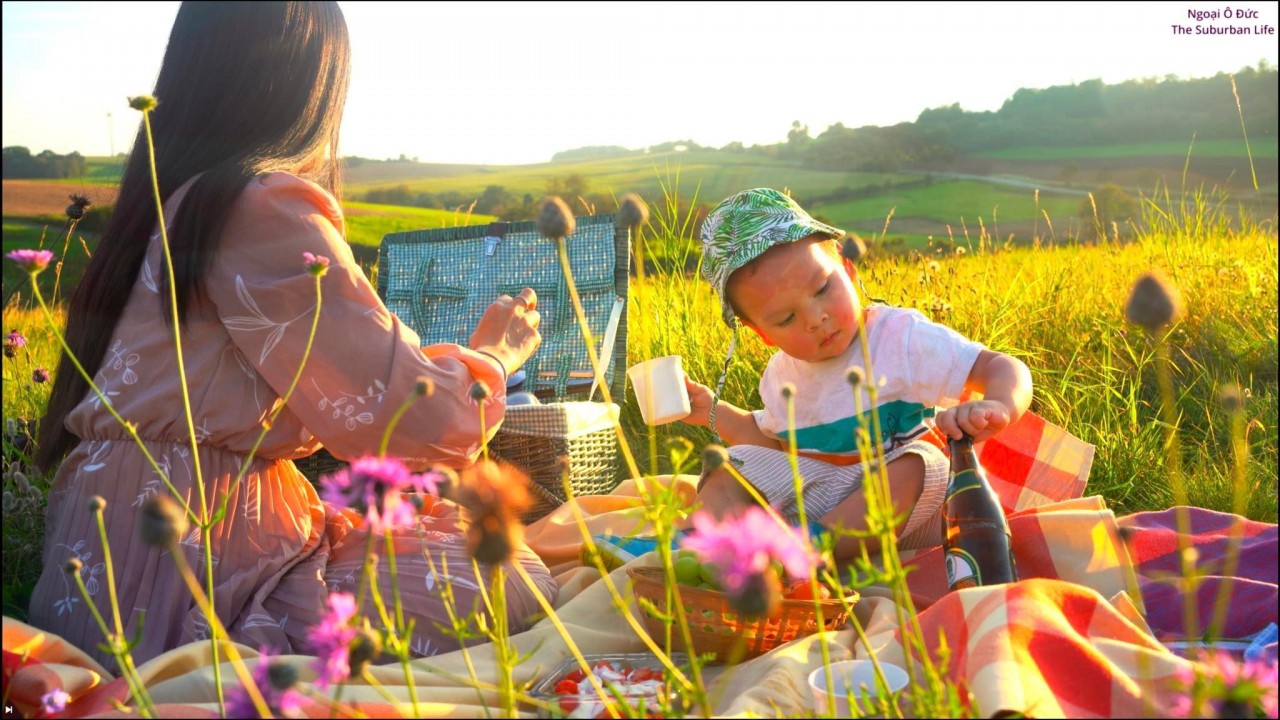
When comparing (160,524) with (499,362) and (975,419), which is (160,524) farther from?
(975,419)

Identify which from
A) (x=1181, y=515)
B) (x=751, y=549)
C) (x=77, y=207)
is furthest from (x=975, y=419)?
(x=77, y=207)

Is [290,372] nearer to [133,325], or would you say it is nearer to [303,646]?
[133,325]

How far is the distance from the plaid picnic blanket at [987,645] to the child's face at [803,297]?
59 centimetres

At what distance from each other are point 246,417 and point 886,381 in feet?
5.00

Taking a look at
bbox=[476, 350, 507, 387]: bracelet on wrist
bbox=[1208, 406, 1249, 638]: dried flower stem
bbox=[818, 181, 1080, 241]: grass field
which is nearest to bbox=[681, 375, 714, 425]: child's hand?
bbox=[476, 350, 507, 387]: bracelet on wrist

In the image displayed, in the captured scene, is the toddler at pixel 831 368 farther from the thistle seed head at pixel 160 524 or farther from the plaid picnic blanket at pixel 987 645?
the thistle seed head at pixel 160 524

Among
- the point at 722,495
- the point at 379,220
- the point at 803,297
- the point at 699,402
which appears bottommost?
the point at 722,495

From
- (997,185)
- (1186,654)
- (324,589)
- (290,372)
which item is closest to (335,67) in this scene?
(290,372)

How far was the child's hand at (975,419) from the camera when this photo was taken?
2135 millimetres

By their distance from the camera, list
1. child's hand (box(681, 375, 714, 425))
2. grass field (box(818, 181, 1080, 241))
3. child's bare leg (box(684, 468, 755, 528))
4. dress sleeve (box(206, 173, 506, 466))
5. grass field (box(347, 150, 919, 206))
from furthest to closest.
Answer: grass field (box(818, 181, 1080, 241)) < grass field (box(347, 150, 919, 206)) < child's hand (box(681, 375, 714, 425)) < child's bare leg (box(684, 468, 755, 528)) < dress sleeve (box(206, 173, 506, 466))

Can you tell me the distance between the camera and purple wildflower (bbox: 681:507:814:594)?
97cm

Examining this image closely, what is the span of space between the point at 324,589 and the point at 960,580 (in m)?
1.36

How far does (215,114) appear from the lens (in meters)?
2.18

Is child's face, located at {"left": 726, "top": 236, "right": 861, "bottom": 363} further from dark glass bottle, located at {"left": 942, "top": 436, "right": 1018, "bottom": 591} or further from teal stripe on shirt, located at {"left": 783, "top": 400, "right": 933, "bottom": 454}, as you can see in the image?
dark glass bottle, located at {"left": 942, "top": 436, "right": 1018, "bottom": 591}
